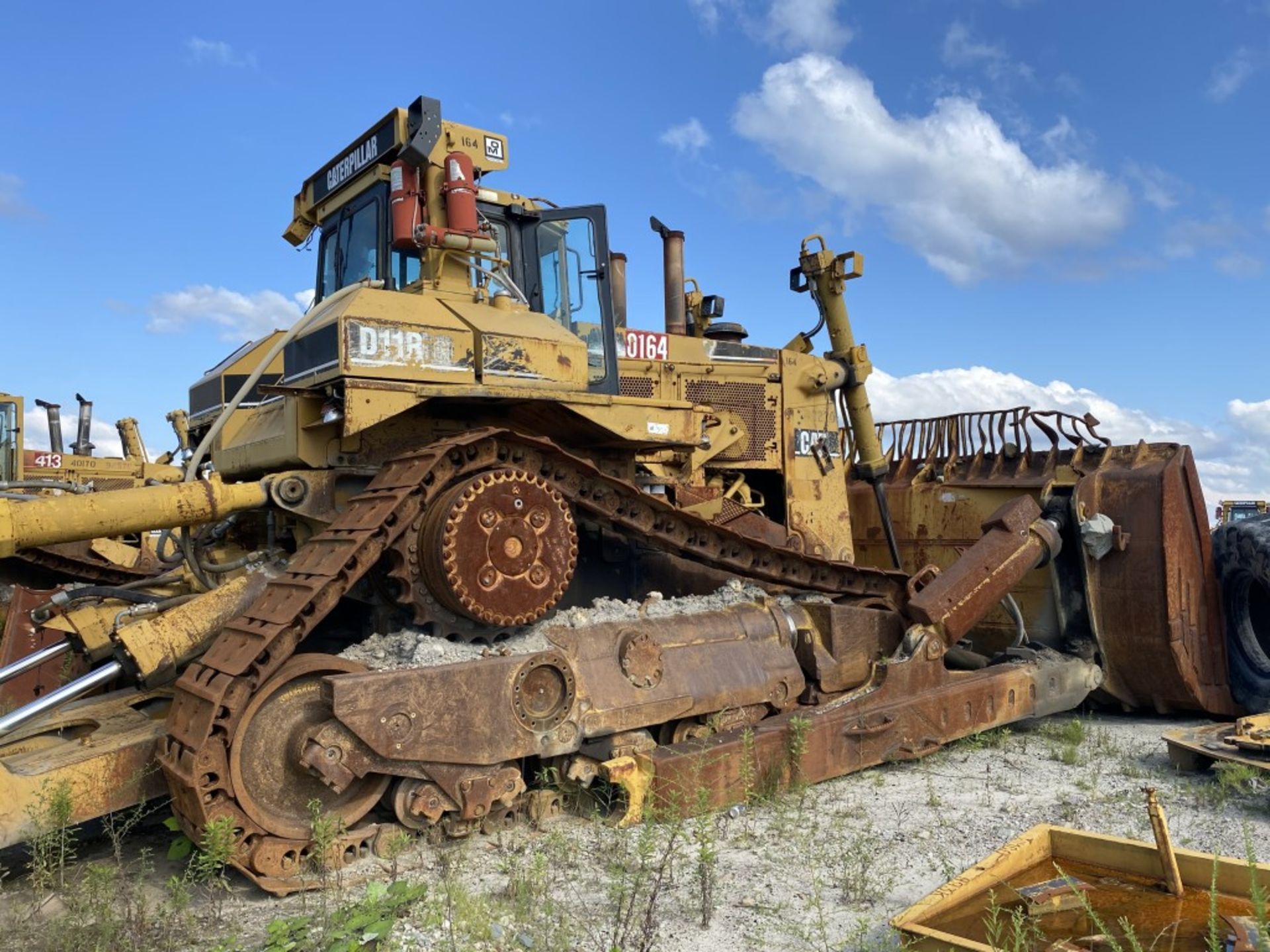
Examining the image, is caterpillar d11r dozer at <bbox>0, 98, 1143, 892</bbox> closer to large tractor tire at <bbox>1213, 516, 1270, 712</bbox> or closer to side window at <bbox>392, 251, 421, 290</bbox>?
side window at <bbox>392, 251, 421, 290</bbox>

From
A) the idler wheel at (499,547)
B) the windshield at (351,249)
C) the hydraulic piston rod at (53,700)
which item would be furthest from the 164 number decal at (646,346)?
the hydraulic piston rod at (53,700)

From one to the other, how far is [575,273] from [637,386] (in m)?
2.56

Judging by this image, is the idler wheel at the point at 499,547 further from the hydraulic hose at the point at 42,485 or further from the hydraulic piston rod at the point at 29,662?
the hydraulic hose at the point at 42,485

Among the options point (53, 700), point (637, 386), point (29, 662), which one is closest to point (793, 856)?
point (53, 700)

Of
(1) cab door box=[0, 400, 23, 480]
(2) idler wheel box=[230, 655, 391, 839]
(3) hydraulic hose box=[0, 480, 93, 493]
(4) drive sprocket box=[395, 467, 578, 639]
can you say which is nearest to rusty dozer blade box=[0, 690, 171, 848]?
(2) idler wheel box=[230, 655, 391, 839]

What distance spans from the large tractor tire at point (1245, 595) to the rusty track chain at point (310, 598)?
4030 millimetres

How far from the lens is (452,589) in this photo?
14.2 feet

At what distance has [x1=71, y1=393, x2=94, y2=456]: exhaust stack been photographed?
1852cm

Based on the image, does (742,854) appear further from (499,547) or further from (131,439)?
(131,439)

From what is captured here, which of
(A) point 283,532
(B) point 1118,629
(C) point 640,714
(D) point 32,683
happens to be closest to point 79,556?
(D) point 32,683

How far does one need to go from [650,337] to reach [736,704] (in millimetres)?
4440

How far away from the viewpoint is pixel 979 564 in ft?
20.1

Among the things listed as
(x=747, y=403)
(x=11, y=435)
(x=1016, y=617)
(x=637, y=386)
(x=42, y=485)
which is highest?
(x=11, y=435)

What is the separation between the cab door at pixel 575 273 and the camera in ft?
20.0
